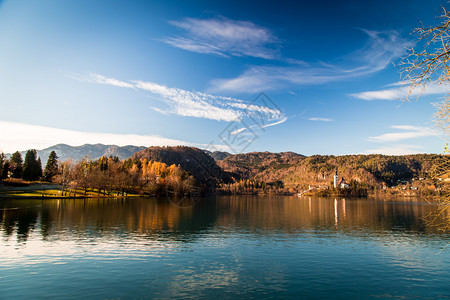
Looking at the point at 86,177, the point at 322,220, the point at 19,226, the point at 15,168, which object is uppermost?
the point at 15,168

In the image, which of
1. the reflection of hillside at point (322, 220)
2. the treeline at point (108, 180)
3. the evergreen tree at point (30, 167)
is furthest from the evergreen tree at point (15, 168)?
the reflection of hillside at point (322, 220)

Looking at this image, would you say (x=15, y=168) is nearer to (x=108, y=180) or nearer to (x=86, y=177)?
(x=86, y=177)

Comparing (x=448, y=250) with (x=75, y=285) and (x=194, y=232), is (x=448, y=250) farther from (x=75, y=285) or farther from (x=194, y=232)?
(x=75, y=285)

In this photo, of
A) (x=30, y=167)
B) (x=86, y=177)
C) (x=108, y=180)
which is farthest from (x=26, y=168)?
(x=108, y=180)

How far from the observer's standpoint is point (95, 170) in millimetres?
150625

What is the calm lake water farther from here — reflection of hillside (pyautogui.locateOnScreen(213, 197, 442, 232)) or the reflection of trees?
reflection of hillside (pyautogui.locateOnScreen(213, 197, 442, 232))

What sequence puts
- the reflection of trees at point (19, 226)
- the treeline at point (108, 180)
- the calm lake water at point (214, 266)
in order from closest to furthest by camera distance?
the calm lake water at point (214, 266) < the reflection of trees at point (19, 226) < the treeline at point (108, 180)

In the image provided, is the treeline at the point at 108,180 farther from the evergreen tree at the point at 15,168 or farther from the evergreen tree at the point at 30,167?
the evergreen tree at the point at 15,168

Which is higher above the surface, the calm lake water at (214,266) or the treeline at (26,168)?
the treeline at (26,168)

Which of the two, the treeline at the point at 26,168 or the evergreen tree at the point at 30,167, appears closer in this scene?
the treeline at the point at 26,168

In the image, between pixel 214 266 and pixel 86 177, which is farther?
pixel 86 177

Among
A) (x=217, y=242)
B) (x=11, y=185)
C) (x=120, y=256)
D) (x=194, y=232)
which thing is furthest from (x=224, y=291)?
(x=11, y=185)

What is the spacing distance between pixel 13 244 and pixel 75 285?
19156 mm

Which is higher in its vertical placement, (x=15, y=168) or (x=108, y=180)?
(x=15, y=168)
